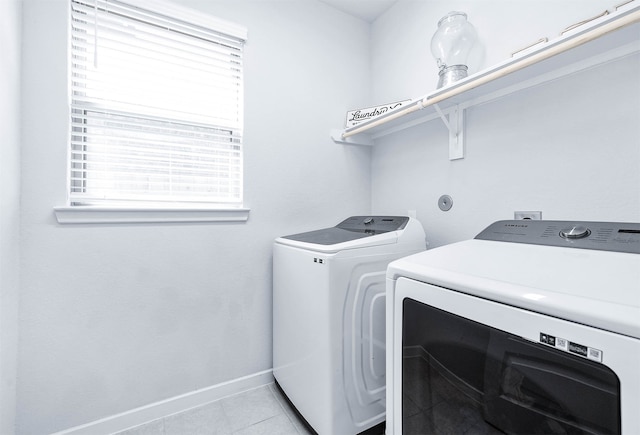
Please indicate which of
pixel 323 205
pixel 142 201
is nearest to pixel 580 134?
pixel 323 205

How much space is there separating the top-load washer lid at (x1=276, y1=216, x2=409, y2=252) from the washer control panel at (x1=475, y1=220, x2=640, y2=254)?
430 mm

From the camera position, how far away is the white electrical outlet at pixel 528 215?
123 cm

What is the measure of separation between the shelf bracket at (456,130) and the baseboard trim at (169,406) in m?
1.76

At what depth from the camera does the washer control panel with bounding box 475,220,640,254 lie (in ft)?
2.69

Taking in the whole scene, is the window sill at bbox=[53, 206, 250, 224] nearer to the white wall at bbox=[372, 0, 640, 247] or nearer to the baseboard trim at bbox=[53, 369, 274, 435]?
the baseboard trim at bbox=[53, 369, 274, 435]

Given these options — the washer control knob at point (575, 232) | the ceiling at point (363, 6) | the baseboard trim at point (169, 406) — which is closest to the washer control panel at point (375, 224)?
the washer control knob at point (575, 232)

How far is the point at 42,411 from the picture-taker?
1297 mm

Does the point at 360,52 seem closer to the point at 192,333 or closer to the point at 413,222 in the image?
the point at 413,222

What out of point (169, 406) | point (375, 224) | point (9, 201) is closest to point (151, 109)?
point (9, 201)

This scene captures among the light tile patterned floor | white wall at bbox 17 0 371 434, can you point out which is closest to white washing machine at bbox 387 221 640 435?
the light tile patterned floor

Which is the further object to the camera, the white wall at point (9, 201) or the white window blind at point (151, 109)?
the white window blind at point (151, 109)

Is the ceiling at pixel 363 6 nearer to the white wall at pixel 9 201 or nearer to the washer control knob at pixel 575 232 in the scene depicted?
the white wall at pixel 9 201

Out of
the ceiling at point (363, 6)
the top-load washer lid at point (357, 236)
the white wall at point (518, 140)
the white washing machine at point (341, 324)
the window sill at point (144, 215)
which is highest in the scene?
the ceiling at point (363, 6)

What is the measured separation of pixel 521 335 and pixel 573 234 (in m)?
0.56
